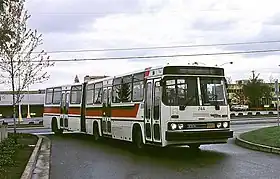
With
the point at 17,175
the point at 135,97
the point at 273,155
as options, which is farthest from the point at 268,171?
the point at 135,97

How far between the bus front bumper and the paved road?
60 cm

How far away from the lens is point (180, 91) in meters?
15.3

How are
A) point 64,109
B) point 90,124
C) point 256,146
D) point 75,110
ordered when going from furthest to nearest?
1. point 64,109
2. point 75,110
3. point 90,124
4. point 256,146

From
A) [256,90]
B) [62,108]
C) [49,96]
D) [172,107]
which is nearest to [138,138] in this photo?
[172,107]

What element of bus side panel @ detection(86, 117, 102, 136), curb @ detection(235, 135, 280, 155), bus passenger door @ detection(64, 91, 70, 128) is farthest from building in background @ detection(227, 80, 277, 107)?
curb @ detection(235, 135, 280, 155)

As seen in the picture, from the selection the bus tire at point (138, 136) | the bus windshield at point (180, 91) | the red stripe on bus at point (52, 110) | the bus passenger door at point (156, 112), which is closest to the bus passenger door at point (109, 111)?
the bus tire at point (138, 136)

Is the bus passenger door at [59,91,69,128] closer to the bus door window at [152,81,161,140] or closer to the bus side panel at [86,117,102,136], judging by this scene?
the bus side panel at [86,117,102,136]

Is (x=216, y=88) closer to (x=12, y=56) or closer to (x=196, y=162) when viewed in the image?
(x=196, y=162)

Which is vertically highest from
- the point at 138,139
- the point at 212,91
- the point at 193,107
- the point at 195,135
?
the point at 212,91

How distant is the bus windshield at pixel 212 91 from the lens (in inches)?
609

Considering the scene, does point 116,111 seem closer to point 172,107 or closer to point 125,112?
point 125,112

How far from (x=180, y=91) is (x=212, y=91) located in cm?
114

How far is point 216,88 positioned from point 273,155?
275cm

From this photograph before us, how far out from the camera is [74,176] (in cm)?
1173
